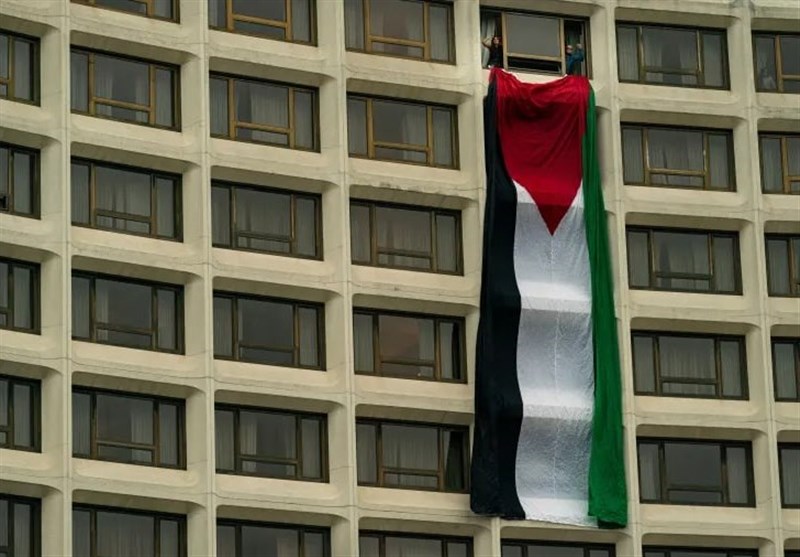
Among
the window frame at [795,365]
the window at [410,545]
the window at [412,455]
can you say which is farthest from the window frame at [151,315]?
the window frame at [795,365]

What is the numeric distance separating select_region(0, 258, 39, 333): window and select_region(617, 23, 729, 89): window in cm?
1987

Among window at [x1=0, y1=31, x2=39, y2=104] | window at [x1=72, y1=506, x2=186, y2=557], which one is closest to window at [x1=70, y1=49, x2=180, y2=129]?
window at [x1=0, y1=31, x2=39, y2=104]

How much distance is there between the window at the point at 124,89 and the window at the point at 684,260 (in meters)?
14.5

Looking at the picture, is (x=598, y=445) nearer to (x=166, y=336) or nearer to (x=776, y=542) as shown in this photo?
(x=776, y=542)

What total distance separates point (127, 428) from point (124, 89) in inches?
374

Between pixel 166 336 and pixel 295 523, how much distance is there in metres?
6.19

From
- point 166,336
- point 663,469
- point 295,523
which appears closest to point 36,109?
point 166,336

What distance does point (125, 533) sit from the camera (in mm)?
82688

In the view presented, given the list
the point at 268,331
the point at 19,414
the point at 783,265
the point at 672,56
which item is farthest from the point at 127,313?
the point at 783,265

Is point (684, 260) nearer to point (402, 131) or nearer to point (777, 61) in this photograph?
point (777, 61)

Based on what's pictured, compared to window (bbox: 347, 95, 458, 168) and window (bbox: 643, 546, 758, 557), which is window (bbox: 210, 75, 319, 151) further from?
window (bbox: 643, 546, 758, 557)

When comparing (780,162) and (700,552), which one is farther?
(780,162)

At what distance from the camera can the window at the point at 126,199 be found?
277 ft

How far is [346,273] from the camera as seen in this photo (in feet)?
285
